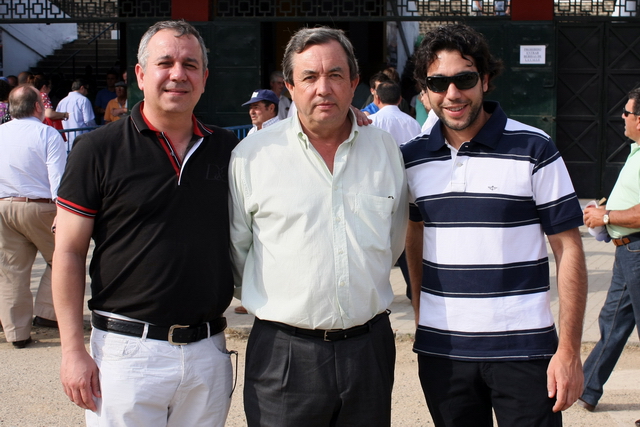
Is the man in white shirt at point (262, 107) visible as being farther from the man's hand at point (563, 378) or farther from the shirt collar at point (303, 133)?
the man's hand at point (563, 378)

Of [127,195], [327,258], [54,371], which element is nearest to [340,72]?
[327,258]

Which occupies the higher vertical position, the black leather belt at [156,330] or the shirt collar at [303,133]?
the shirt collar at [303,133]

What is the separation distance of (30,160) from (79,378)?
12.7 ft

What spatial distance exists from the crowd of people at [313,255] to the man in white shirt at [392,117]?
14.7ft

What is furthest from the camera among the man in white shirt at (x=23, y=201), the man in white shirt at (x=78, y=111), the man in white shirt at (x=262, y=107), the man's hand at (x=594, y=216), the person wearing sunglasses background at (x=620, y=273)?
the man in white shirt at (x=78, y=111)

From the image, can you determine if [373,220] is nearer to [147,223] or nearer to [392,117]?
[147,223]

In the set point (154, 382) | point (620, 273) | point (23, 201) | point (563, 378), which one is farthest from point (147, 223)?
point (23, 201)

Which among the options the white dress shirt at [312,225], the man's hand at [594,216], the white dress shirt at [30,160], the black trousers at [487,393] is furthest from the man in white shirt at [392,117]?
the black trousers at [487,393]

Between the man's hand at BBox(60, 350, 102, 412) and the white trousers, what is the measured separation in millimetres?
47

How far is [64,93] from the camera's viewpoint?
15.8m

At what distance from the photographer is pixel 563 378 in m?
2.59

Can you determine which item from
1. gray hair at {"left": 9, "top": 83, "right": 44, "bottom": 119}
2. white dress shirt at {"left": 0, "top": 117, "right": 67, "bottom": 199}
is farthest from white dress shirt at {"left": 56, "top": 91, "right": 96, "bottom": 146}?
white dress shirt at {"left": 0, "top": 117, "right": 67, "bottom": 199}

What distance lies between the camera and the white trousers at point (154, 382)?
265 centimetres

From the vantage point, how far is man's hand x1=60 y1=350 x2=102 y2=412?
8.59 ft
